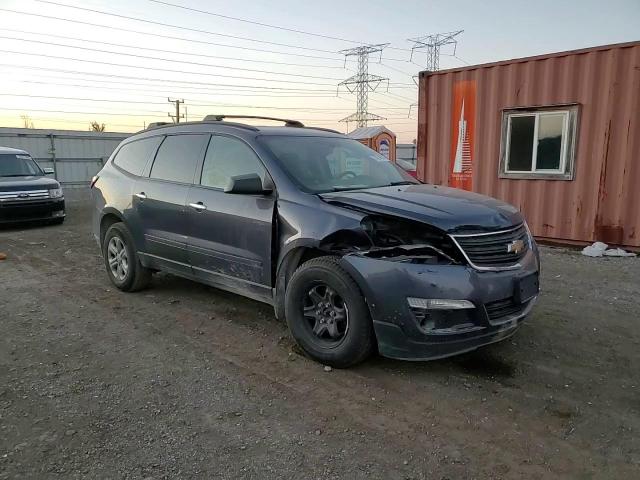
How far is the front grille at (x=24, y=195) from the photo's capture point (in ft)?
34.3

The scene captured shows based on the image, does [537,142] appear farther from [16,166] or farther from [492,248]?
[16,166]

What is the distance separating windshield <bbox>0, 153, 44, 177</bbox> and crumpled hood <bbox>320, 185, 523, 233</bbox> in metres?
10.4

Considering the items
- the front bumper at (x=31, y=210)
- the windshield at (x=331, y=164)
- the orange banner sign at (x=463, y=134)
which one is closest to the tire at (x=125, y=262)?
the windshield at (x=331, y=164)

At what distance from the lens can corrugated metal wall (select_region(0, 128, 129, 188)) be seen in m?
19.6

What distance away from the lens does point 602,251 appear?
25.4 feet

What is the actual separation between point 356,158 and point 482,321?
214 cm

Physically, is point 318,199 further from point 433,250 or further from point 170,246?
point 170,246

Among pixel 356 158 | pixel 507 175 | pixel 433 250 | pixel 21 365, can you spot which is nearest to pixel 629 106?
pixel 507 175

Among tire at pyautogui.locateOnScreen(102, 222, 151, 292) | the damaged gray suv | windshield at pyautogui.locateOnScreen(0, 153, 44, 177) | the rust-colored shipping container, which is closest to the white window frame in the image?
the rust-colored shipping container

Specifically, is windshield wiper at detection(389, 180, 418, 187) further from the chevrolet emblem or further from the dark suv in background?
the dark suv in background

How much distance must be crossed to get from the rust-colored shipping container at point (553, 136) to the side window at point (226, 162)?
596cm

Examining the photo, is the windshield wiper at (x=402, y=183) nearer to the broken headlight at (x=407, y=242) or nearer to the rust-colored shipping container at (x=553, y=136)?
the broken headlight at (x=407, y=242)

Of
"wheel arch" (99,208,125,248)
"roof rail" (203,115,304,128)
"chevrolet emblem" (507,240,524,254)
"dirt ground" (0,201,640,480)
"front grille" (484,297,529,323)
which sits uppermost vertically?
"roof rail" (203,115,304,128)

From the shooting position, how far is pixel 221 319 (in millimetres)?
4871
